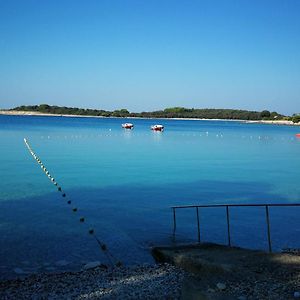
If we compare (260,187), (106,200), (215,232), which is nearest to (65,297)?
(215,232)

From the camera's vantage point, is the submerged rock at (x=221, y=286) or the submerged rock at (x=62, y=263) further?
the submerged rock at (x=62, y=263)

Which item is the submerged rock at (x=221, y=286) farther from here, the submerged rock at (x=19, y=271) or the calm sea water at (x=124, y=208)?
the submerged rock at (x=19, y=271)

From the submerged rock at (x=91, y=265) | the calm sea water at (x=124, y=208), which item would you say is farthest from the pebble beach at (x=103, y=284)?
the calm sea water at (x=124, y=208)

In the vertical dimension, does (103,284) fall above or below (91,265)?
above

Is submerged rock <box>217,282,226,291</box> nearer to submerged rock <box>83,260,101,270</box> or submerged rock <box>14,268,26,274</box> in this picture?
submerged rock <box>83,260,101,270</box>

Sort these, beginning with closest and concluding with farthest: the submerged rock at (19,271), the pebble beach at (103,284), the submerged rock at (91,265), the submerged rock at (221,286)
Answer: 1. the submerged rock at (221,286)
2. the pebble beach at (103,284)
3. the submerged rock at (19,271)
4. the submerged rock at (91,265)

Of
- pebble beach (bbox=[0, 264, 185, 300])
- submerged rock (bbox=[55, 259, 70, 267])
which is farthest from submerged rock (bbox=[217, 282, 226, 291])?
submerged rock (bbox=[55, 259, 70, 267])

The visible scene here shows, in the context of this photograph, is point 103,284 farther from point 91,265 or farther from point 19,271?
point 19,271

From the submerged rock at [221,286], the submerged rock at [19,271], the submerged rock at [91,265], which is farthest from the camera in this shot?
the submerged rock at [91,265]

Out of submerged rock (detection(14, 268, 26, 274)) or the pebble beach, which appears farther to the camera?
submerged rock (detection(14, 268, 26, 274))

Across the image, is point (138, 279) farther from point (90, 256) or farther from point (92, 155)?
point (92, 155)

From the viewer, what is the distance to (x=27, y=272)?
11.2 m

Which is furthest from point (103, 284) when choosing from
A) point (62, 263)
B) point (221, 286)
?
point (221, 286)

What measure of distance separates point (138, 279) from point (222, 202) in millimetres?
12068
